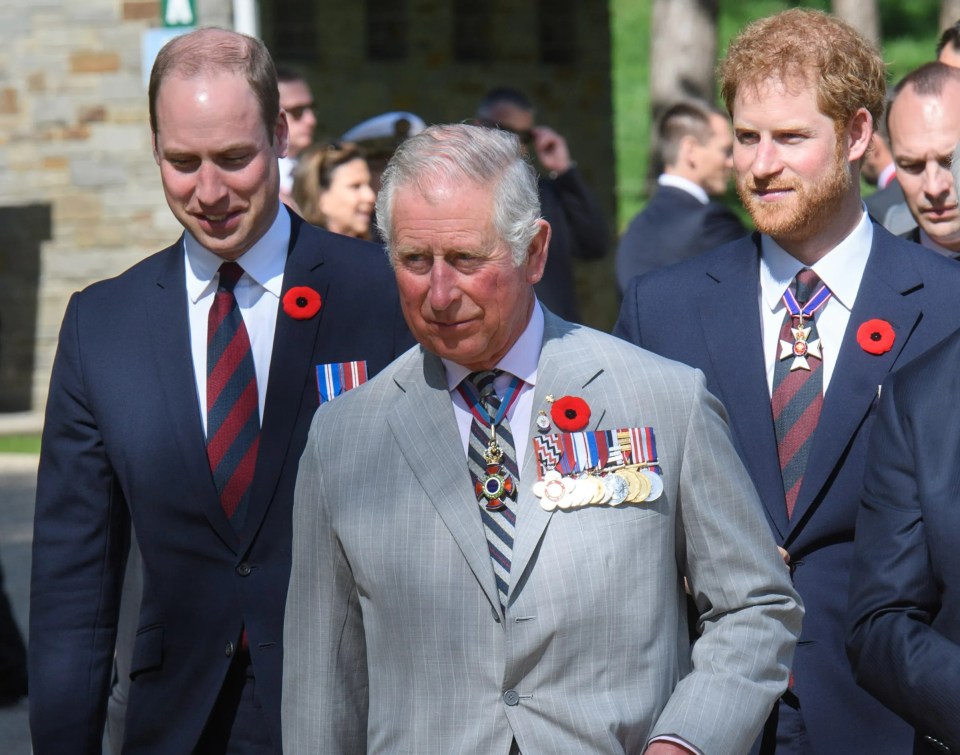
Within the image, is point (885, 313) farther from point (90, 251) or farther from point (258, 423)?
point (90, 251)

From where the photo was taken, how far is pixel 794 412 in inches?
146

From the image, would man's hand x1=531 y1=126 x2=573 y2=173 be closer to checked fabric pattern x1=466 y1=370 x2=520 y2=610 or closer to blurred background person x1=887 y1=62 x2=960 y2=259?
blurred background person x1=887 y1=62 x2=960 y2=259

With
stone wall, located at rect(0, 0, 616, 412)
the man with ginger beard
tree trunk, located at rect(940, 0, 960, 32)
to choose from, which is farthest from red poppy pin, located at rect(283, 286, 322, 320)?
tree trunk, located at rect(940, 0, 960, 32)

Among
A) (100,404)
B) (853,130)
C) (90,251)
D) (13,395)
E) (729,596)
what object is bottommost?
(13,395)

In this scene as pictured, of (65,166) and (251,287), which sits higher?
(251,287)

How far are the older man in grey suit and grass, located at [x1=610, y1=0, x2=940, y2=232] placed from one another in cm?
2721

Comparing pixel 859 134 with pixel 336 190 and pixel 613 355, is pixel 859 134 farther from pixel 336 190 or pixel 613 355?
pixel 336 190

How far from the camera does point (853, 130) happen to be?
3.80 meters

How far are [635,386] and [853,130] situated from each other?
44.4 inches

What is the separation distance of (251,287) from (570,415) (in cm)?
102

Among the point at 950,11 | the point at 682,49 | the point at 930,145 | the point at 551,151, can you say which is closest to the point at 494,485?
the point at 930,145

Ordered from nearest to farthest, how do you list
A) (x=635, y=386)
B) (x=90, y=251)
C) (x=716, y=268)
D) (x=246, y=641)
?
(x=635, y=386) < (x=246, y=641) < (x=716, y=268) < (x=90, y=251)

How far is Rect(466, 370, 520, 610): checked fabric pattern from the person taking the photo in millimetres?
2904

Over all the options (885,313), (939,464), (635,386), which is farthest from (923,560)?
(885,313)
